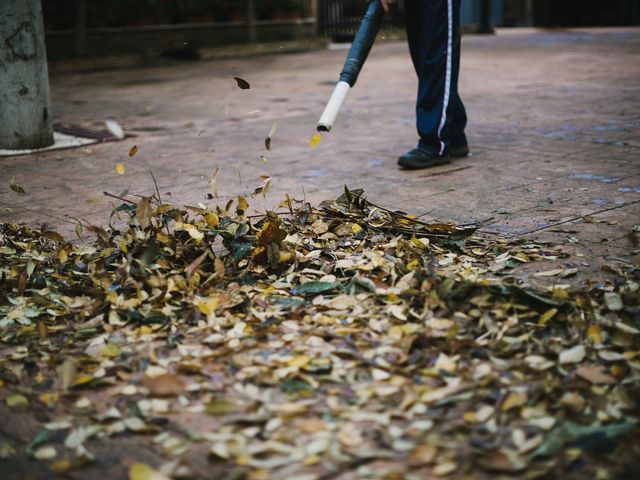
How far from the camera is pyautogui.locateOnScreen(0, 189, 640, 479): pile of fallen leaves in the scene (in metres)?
1.71

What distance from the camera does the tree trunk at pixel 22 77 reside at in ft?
17.2

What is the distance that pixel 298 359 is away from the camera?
2107 millimetres

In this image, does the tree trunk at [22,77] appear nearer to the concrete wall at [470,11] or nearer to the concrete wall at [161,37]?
the concrete wall at [161,37]

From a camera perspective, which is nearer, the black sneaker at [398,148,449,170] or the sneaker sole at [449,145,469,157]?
the black sneaker at [398,148,449,170]

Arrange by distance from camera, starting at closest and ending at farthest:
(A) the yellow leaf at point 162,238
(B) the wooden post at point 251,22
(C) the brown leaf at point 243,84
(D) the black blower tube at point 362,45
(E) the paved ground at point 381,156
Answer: (A) the yellow leaf at point 162,238, (C) the brown leaf at point 243,84, (E) the paved ground at point 381,156, (D) the black blower tube at point 362,45, (B) the wooden post at point 251,22

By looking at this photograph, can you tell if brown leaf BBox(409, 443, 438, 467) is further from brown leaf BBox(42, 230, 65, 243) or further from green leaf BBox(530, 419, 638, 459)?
brown leaf BBox(42, 230, 65, 243)

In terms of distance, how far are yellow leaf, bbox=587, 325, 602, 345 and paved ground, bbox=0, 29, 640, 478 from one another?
0.47 metres

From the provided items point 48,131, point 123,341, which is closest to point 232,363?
point 123,341

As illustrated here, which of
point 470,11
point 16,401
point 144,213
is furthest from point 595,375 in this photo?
point 470,11

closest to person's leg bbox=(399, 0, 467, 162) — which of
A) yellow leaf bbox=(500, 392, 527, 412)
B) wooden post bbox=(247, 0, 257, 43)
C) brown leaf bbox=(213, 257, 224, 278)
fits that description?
brown leaf bbox=(213, 257, 224, 278)

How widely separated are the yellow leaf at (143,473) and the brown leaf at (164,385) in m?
0.34

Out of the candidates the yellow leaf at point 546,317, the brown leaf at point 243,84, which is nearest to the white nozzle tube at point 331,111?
the brown leaf at point 243,84

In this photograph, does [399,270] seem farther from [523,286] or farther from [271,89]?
[271,89]

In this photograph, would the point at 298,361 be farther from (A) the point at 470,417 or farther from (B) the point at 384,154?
(B) the point at 384,154
